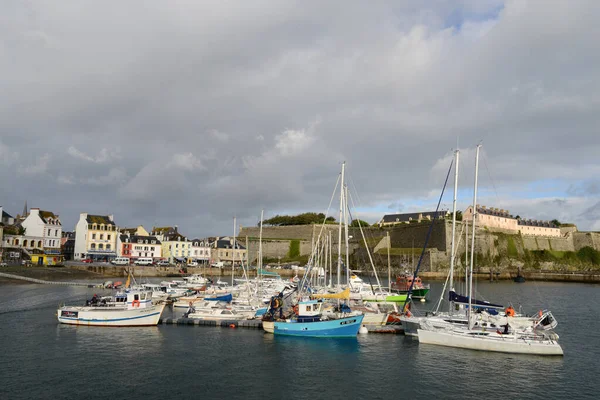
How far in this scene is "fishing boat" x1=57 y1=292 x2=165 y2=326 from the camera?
86.6ft

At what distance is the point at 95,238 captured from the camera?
7538 centimetres

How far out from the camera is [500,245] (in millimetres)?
84812

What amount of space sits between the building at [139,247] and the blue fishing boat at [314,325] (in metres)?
60.1

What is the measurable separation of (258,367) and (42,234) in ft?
218

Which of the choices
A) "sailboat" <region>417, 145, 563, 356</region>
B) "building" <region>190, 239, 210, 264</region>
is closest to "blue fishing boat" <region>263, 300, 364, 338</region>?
"sailboat" <region>417, 145, 563, 356</region>

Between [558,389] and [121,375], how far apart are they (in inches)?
655

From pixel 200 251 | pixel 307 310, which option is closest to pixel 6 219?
pixel 200 251

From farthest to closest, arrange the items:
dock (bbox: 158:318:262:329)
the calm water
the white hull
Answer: dock (bbox: 158:318:262:329), the white hull, the calm water

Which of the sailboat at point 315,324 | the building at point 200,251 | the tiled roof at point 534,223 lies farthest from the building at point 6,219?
the tiled roof at point 534,223

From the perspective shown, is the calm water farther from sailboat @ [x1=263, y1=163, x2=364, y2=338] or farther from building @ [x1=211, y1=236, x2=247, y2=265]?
building @ [x1=211, y1=236, x2=247, y2=265]

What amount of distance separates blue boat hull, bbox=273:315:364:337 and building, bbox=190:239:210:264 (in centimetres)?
6890

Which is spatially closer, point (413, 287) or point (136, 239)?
point (413, 287)

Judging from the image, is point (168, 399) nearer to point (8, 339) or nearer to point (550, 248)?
point (8, 339)

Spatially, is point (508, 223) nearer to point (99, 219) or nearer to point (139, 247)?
point (139, 247)
